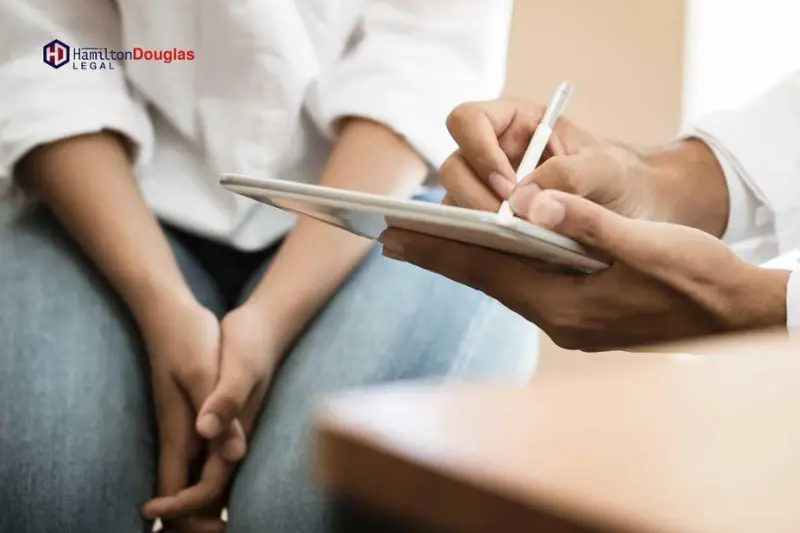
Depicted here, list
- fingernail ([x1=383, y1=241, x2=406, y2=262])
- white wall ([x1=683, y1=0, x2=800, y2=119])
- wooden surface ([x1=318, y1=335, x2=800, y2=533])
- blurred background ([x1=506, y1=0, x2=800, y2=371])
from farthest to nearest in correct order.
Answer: blurred background ([x1=506, y1=0, x2=800, y2=371])
white wall ([x1=683, y1=0, x2=800, y2=119])
fingernail ([x1=383, y1=241, x2=406, y2=262])
wooden surface ([x1=318, y1=335, x2=800, y2=533])

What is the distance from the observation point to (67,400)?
17.8 inches

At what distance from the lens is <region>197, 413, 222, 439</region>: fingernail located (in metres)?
0.46

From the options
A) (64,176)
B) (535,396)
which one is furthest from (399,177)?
(535,396)

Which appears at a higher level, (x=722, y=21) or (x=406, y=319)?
(x=722, y=21)

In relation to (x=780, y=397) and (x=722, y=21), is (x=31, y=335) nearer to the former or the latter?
(x=780, y=397)

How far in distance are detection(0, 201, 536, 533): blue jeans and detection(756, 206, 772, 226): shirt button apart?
190 mm

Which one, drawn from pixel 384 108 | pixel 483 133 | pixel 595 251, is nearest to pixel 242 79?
pixel 384 108

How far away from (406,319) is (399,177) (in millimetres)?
119

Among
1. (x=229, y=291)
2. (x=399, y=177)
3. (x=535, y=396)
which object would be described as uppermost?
(x=535, y=396)

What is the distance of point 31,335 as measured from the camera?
477mm

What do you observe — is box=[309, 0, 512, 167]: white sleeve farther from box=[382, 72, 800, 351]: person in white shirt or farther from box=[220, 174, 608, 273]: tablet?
box=[220, 174, 608, 273]: tablet

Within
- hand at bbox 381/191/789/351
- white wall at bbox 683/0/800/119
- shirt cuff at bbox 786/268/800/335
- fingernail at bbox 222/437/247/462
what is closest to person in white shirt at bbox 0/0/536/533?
fingernail at bbox 222/437/247/462

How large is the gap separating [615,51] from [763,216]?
1.55 ft

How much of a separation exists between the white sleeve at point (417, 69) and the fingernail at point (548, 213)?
0.76 ft
